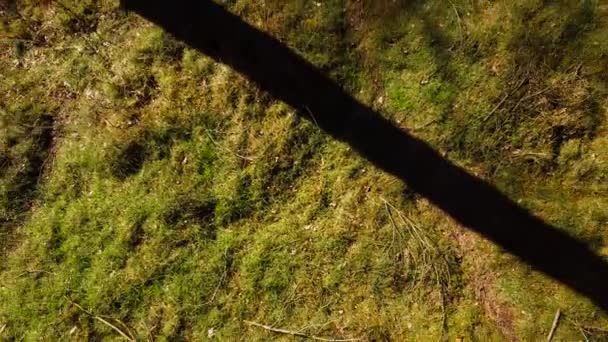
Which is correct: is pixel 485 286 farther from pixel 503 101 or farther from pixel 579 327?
pixel 503 101

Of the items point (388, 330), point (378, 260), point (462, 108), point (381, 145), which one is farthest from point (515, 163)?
point (388, 330)

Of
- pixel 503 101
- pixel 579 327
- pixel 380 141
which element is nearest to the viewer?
pixel 579 327

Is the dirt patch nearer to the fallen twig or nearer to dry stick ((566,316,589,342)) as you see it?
dry stick ((566,316,589,342))

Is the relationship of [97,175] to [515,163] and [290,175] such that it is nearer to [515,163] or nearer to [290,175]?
[290,175]

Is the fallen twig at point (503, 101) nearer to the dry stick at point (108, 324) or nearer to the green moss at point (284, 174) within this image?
the green moss at point (284, 174)

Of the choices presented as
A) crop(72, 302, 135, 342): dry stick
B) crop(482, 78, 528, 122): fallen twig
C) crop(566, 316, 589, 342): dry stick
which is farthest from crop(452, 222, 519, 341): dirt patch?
crop(72, 302, 135, 342): dry stick

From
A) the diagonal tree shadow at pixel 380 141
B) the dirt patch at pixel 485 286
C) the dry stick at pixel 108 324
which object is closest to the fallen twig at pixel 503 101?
the diagonal tree shadow at pixel 380 141

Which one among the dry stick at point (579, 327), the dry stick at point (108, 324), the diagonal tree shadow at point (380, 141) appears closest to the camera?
the dry stick at point (579, 327)

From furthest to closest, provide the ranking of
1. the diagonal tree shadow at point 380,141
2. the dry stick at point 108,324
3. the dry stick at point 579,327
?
the dry stick at point 108,324, the diagonal tree shadow at point 380,141, the dry stick at point 579,327

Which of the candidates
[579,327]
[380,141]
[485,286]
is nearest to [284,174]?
[380,141]
